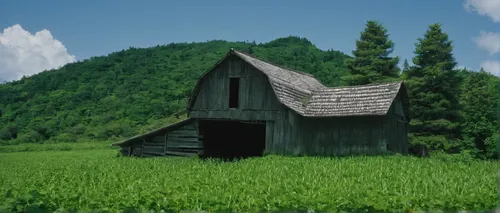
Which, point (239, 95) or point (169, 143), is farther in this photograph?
point (169, 143)

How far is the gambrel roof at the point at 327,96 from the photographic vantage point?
2183cm

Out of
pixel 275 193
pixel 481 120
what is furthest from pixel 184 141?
pixel 481 120

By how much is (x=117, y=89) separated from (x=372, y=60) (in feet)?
157

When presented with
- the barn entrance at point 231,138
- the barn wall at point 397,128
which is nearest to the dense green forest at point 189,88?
the barn wall at point 397,128

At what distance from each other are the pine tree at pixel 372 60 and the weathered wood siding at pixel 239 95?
19.3 metres

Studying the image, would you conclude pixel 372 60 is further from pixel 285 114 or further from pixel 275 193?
pixel 275 193

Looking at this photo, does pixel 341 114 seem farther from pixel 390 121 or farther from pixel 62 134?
pixel 62 134

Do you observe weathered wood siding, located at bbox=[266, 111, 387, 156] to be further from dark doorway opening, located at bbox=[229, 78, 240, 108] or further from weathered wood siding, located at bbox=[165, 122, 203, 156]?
weathered wood siding, located at bbox=[165, 122, 203, 156]

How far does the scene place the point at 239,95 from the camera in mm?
25297

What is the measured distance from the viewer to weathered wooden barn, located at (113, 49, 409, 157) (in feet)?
72.9

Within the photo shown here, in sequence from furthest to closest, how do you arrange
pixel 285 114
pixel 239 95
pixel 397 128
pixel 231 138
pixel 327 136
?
pixel 231 138 < pixel 239 95 < pixel 397 128 < pixel 285 114 < pixel 327 136

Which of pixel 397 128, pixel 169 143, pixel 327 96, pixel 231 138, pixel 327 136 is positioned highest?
pixel 327 96

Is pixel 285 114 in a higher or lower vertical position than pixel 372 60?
lower

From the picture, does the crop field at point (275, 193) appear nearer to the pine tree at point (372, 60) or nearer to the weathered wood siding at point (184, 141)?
the weathered wood siding at point (184, 141)
